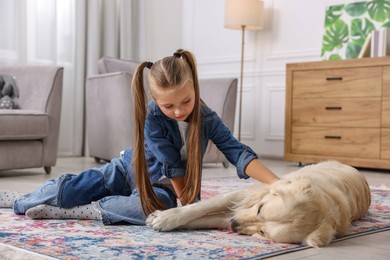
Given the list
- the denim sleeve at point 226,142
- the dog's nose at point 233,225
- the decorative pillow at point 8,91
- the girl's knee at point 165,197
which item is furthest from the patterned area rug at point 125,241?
the decorative pillow at point 8,91

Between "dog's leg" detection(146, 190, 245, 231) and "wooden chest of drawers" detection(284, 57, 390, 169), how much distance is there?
107 inches

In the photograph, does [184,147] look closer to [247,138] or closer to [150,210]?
[150,210]

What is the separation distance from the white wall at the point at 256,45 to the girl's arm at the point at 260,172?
357 centimetres

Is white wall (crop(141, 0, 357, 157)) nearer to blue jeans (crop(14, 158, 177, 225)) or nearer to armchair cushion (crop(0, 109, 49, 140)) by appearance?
armchair cushion (crop(0, 109, 49, 140))

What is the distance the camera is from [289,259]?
1.51 meters

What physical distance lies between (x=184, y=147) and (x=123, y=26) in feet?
13.1

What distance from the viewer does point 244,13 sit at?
5.29 m

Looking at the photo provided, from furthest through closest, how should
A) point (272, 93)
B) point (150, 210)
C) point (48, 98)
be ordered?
point (272, 93) → point (48, 98) → point (150, 210)

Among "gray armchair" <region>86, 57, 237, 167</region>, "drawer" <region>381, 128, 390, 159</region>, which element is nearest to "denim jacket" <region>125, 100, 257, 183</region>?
"gray armchair" <region>86, 57, 237, 167</region>

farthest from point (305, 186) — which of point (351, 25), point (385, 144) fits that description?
point (351, 25)

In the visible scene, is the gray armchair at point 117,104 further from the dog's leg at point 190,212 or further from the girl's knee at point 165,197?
the dog's leg at point 190,212

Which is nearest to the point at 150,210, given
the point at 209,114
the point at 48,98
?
the point at 209,114

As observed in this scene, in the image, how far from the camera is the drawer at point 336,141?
4344mm

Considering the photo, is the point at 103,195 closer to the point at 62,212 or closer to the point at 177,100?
the point at 62,212
